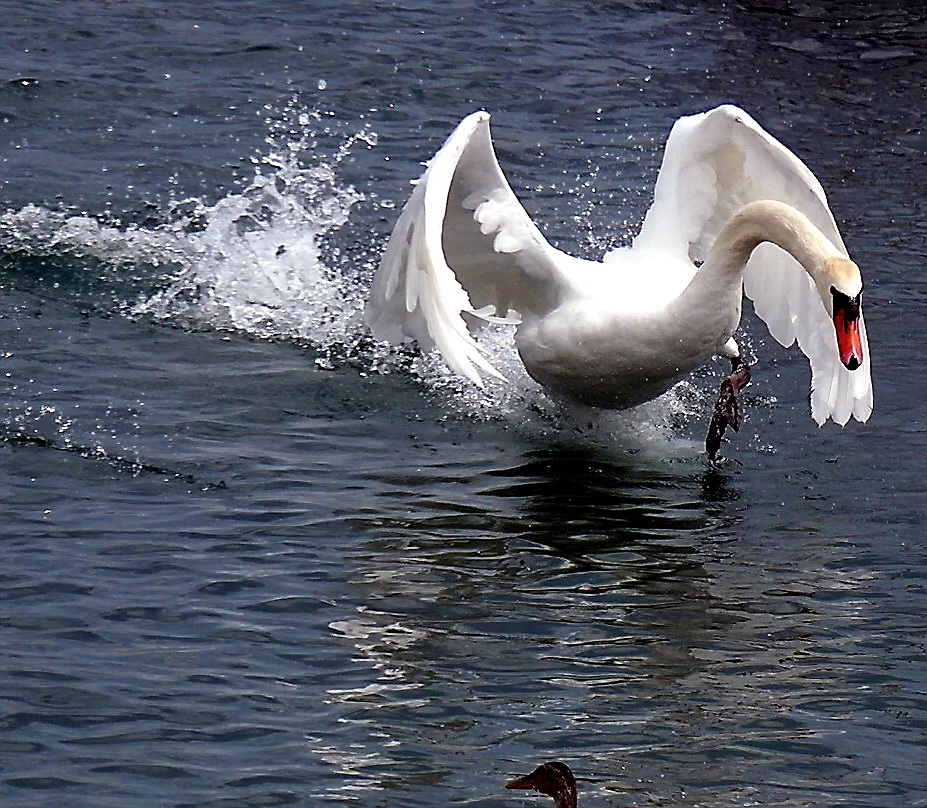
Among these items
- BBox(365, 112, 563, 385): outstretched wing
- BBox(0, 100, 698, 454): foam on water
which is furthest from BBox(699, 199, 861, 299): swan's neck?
BBox(0, 100, 698, 454): foam on water

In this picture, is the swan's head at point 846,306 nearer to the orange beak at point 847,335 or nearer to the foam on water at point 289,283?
the orange beak at point 847,335

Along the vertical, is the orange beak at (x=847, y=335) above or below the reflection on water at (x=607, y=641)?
above

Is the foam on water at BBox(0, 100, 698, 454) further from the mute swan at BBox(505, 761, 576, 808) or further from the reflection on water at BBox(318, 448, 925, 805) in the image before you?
the mute swan at BBox(505, 761, 576, 808)

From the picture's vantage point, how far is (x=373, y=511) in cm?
785

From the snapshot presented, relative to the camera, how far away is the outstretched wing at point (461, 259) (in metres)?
7.18

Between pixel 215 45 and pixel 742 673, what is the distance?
11283 mm

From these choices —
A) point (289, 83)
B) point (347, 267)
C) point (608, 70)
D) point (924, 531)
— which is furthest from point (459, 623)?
point (608, 70)

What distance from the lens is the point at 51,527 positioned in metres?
7.25

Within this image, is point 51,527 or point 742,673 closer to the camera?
point 742,673

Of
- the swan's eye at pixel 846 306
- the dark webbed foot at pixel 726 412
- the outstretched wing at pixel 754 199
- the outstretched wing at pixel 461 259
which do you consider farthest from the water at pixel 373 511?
the swan's eye at pixel 846 306

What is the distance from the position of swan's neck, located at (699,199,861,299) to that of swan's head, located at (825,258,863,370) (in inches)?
9.4

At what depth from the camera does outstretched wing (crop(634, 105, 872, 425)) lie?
8.65 meters

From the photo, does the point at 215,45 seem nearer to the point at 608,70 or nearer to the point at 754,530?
the point at 608,70

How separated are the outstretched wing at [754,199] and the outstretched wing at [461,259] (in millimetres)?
685
